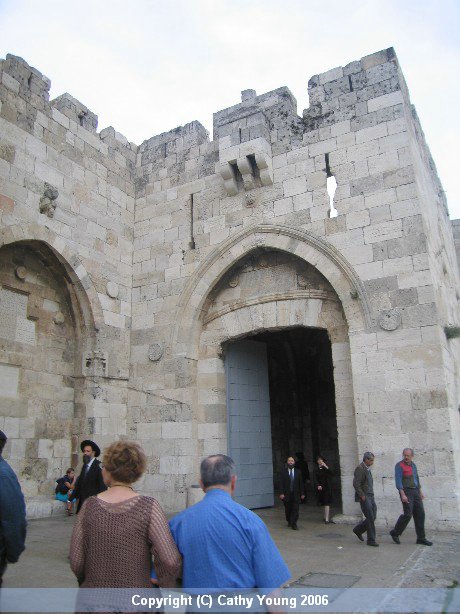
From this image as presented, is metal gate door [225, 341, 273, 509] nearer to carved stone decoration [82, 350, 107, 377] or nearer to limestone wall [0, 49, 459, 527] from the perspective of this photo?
limestone wall [0, 49, 459, 527]

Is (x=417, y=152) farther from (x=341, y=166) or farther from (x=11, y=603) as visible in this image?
(x=11, y=603)

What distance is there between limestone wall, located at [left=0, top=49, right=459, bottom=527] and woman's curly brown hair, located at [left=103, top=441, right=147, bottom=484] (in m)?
5.30

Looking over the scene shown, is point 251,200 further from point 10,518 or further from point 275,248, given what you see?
point 10,518

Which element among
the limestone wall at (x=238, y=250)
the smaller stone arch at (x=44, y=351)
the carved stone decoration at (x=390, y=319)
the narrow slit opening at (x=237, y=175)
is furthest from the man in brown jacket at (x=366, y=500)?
the narrow slit opening at (x=237, y=175)

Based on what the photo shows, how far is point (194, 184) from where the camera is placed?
31.6 feet

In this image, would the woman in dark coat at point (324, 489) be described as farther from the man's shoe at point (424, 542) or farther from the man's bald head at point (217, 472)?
the man's bald head at point (217, 472)

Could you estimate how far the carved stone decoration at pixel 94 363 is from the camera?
8.49 meters

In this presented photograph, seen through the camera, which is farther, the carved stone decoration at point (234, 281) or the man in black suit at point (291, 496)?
the carved stone decoration at point (234, 281)

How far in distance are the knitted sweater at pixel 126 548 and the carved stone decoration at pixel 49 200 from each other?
22.5ft

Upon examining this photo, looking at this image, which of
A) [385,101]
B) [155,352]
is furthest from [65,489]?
[385,101]

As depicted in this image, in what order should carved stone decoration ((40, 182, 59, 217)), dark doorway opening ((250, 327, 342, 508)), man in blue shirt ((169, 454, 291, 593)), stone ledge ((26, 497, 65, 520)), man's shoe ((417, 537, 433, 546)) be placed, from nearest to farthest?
man in blue shirt ((169, 454, 291, 593)) < man's shoe ((417, 537, 433, 546)) < stone ledge ((26, 497, 65, 520)) < carved stone decoration ((40, 182, 59, 217)) < dark doorway opening ((250, 327, 342, 508))

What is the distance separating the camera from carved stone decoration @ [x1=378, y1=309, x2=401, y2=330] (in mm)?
7125

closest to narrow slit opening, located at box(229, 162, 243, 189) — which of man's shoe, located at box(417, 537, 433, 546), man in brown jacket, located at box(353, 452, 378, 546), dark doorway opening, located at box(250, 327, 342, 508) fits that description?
dark doorway opening, located at box(250, 327, 342, 508)

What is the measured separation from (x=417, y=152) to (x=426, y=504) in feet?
17.6
